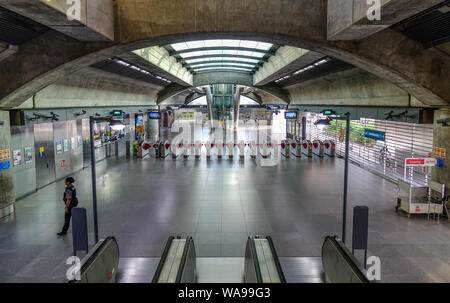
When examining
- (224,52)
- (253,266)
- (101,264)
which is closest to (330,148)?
(224,52)

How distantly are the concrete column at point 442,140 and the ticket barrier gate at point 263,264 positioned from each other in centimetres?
731

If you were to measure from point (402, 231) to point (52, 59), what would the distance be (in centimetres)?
1023

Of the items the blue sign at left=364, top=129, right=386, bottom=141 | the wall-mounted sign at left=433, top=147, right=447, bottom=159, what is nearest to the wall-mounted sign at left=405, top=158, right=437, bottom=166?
the wall-mounted sign at left=433, top=147, right=447, bottom=159

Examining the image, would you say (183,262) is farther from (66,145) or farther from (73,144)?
(73,144)

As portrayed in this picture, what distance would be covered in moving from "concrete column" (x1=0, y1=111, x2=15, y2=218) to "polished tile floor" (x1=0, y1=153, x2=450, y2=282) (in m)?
0.40

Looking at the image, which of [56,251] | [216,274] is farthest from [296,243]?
[56,251]

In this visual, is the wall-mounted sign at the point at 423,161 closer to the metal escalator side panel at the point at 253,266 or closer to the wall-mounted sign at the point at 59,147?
the metal escalator side panel at the point at 253,266

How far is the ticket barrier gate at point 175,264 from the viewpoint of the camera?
15.1 feet

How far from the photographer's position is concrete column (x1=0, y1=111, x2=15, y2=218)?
9555 mm

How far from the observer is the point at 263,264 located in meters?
5.04

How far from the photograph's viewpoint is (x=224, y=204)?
1075cm

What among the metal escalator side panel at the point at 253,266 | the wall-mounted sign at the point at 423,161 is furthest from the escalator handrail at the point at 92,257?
the wall-mounted sign at the point at 423,161

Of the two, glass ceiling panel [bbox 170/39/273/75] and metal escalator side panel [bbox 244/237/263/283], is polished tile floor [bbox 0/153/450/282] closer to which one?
metal escalator side panel [bbox 244/237/263/283]
